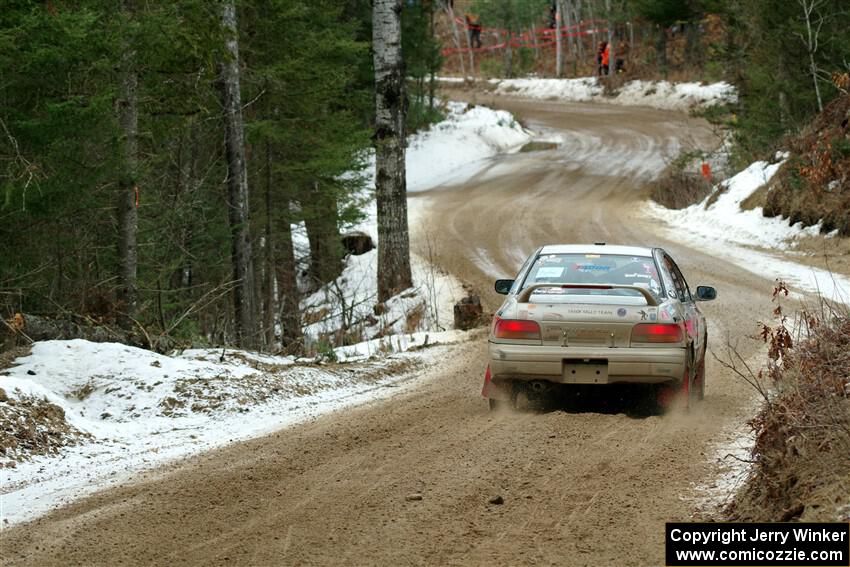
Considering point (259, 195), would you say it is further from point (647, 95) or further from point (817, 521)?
point (647, 95)

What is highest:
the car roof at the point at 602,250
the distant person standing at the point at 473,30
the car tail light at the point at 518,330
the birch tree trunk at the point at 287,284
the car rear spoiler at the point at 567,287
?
the distant person standing at the point at 473,30

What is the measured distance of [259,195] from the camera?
20.2m

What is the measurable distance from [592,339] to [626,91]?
169 feet

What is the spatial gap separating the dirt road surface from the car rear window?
1268mm

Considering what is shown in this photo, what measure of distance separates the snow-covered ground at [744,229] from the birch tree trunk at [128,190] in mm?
11435

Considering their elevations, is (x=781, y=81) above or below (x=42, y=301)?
above

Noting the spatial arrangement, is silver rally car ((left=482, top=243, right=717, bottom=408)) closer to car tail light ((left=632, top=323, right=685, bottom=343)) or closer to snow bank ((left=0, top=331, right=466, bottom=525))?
car tail light ((left=632, top=323, right=685, bottom=343))

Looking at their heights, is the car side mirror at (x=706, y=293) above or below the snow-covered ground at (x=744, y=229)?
above

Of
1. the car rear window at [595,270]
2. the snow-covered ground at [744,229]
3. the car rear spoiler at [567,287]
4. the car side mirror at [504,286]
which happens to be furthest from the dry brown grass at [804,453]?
the snow-covered ground at [744,229]

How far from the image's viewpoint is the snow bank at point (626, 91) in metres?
51.6

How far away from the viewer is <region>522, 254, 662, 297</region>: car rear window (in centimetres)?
959

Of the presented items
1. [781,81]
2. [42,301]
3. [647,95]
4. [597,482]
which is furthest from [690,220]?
[647,95]

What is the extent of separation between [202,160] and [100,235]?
5630 millimetres

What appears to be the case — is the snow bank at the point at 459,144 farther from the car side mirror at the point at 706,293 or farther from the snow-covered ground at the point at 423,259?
the car side mirror at the point at 706,293
